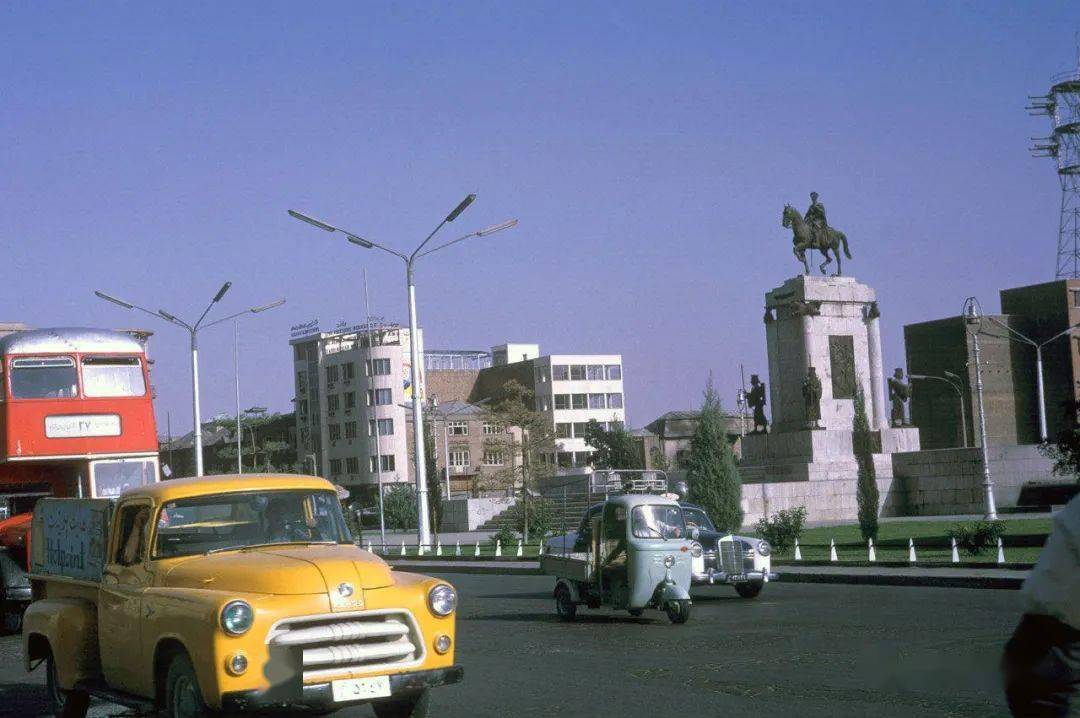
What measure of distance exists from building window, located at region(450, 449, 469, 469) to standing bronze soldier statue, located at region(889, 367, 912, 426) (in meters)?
65.5

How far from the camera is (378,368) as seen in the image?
350ft

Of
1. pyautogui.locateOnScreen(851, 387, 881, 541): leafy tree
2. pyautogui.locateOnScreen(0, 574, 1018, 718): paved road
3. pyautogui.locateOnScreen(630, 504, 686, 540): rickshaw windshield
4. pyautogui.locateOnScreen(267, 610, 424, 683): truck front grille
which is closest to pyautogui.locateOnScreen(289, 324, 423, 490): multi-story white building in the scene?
pyautogui.locateOnScreen(851, 387, 881, 541): leafy tree

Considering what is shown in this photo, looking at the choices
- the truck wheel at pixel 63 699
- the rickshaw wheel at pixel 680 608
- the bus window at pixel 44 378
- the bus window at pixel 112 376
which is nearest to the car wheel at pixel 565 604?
the rickshaw wheel at pixel 680 608

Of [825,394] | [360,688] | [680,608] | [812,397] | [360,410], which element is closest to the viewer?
[360,688]

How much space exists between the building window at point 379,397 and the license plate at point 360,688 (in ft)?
324

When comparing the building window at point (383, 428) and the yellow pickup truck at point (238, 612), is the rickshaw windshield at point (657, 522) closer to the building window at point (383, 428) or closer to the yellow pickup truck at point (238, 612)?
the yellow pickup truck at point (238, 612)

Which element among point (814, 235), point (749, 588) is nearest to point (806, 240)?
point (814, 235)

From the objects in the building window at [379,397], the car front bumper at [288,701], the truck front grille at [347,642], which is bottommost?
the car front bumper at [288,701]

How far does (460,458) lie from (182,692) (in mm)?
105324

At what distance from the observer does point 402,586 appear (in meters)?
8.55

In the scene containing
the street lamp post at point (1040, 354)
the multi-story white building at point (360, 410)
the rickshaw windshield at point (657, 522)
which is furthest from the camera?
the multi-story white building at point (360, 410)

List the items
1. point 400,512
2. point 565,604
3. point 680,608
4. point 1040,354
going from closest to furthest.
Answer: point 680,608, point 565,604, point 400,512, point 1040,354

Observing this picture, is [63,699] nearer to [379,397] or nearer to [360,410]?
[379,397]

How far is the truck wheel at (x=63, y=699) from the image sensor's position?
10039mm
